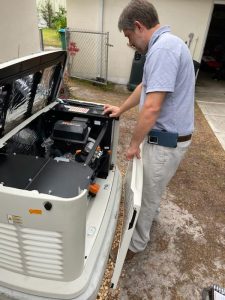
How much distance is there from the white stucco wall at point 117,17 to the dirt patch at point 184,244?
3.99m

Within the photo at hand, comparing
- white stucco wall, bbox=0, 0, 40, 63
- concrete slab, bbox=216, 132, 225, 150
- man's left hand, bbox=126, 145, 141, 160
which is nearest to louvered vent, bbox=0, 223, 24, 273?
man's left hand, bbox=126, 145, 141, 160

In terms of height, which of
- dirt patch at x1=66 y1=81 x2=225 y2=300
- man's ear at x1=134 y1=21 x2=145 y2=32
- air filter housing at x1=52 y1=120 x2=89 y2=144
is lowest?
dirt patch at x1=66 y1=81 x2=225 y2=300

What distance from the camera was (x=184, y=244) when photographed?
249 cm

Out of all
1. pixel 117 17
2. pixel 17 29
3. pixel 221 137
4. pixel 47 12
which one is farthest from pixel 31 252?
pixel 47 12

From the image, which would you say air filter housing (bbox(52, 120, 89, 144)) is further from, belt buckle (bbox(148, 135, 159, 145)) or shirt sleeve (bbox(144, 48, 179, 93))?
shirt sleeve (bbox(144, 48, 179, 93))

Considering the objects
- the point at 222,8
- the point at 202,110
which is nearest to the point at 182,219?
the point at 202,110

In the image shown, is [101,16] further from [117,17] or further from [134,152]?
[134,152]

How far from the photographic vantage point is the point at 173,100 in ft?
5.76

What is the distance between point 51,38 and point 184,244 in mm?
14033

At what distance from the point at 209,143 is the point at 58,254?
4021 millimetres

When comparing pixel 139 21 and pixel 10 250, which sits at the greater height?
pixel 139 21

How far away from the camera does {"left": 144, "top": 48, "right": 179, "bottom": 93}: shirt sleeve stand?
160 cm

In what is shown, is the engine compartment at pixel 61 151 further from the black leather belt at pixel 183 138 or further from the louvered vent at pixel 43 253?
the black leather belt at pixel 183 138

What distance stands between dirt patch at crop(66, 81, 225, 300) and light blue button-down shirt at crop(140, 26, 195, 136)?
3.92ft
